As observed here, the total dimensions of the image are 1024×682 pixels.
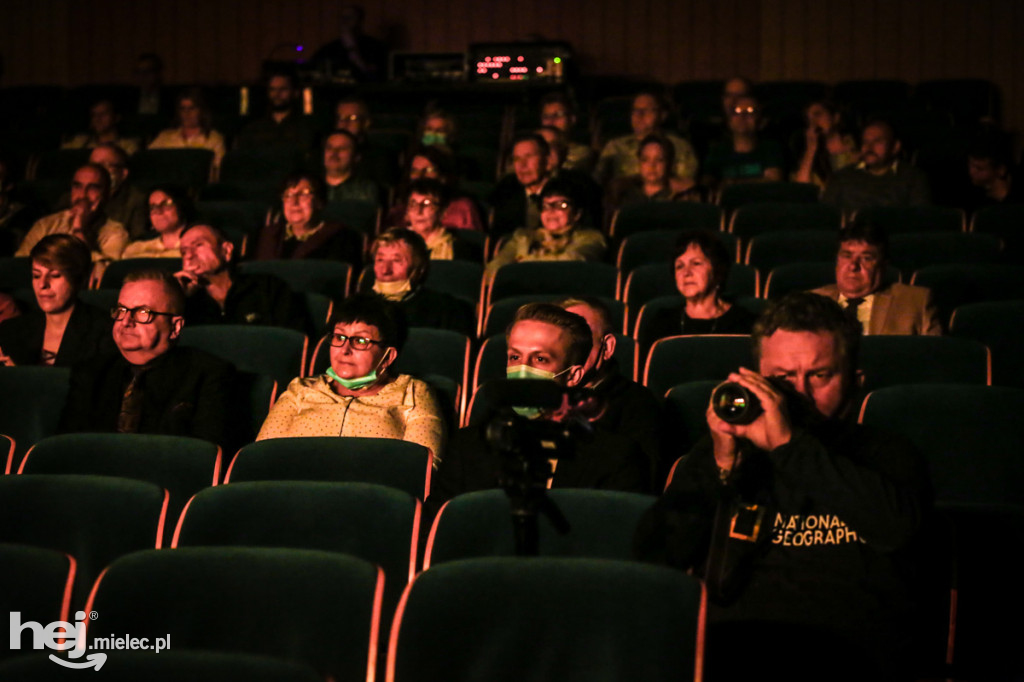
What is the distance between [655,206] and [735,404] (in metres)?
3.31

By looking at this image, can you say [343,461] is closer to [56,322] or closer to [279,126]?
[56,322]

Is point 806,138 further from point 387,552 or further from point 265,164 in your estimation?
point 387,552

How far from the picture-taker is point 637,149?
5938mm

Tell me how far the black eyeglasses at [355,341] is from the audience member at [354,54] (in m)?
5.30

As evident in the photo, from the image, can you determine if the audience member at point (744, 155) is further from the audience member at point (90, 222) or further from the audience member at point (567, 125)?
the audience member at point (90, 222)

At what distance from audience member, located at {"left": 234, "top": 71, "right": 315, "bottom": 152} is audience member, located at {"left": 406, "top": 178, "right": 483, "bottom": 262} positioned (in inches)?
81.0

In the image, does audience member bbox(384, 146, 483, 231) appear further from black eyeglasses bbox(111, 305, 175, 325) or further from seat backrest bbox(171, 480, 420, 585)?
seat backrest bbox(171, 480, 420, 585)

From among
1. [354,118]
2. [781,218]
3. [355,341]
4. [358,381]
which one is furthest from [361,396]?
[354,118]

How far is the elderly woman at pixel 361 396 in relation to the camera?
2891mm

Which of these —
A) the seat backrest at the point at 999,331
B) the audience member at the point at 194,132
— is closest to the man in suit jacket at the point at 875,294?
the seat backrest at the point at 999,331

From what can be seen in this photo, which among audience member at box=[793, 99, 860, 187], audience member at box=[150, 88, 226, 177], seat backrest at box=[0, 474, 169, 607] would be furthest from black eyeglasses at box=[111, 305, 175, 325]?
audience member at box=[793, 99, 860, 187]

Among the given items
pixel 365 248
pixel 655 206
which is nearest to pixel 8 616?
pixel 365 248

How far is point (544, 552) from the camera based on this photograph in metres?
2.00

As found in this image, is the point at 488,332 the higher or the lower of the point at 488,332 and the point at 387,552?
the higher
